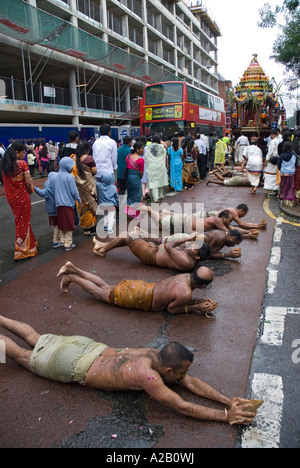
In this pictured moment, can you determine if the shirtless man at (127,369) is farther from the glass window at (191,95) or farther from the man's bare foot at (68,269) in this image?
the glass window at (191,95)

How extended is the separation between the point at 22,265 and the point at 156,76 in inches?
1139

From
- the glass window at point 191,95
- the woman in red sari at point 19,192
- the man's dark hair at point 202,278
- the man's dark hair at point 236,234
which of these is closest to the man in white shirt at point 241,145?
the glass window at point 191,95

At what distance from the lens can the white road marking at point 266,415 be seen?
224 centimetres

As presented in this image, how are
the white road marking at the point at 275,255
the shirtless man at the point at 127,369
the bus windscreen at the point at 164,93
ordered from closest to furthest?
the shirtless man at the point at 127,369, the white road marking at the point at 275,255, the bus windscreen at the point at 164,93

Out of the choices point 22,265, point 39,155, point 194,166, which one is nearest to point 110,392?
point 22,265

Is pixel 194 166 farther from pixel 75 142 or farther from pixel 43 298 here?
pixel 43 298

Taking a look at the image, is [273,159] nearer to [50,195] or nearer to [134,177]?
[134,177]

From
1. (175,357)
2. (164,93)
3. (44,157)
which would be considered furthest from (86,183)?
(44,157)

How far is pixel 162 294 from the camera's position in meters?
3.67

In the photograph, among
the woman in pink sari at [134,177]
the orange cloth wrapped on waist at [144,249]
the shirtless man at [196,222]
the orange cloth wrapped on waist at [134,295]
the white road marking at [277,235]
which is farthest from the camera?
the woman in pink sari at [134,177]

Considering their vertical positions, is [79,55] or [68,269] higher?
[79,55]

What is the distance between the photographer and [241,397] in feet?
8.52

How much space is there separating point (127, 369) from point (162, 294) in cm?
118

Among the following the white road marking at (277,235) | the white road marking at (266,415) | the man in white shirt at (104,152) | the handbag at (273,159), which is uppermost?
the man in white shirt at (104,152)
